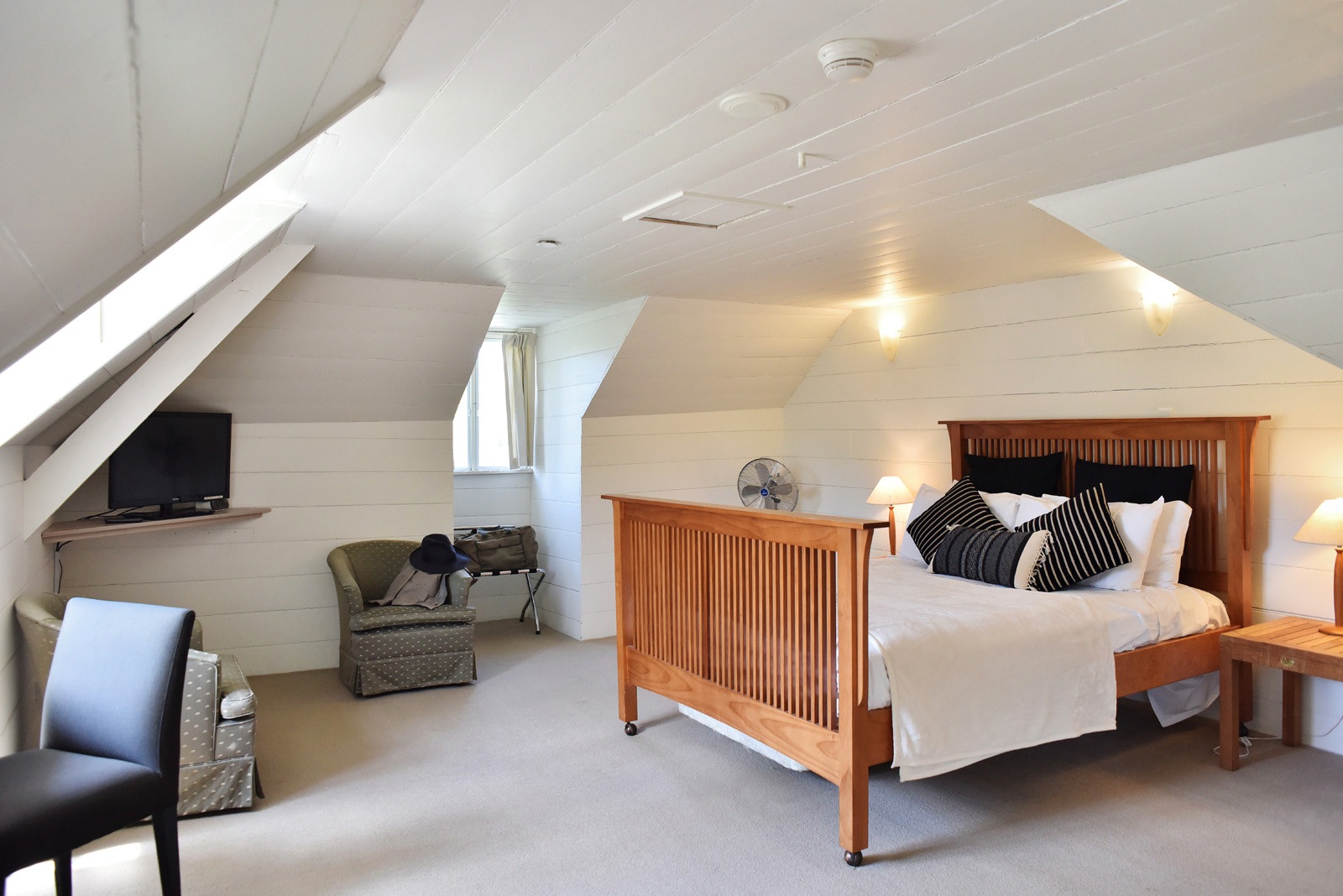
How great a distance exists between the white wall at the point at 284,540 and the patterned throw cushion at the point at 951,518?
2.91 meters

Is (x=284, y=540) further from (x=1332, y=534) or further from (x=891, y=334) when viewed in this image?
(x=1332, y=534)

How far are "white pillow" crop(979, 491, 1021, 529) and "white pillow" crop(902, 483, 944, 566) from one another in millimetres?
281

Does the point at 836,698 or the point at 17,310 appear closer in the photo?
the point at 17,310

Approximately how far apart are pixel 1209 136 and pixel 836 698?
1993 millimetres

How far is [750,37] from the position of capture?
1848 mm

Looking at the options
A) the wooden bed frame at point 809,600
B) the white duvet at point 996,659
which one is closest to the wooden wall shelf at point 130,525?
the wooden bed frame at point 809,600

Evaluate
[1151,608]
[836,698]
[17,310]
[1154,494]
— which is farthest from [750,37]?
[1154,494]

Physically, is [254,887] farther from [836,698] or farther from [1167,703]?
[1167,703]

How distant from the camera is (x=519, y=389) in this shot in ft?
21.1

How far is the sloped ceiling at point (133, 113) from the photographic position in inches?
30.3

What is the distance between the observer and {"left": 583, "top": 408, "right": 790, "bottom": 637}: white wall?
19.3ft

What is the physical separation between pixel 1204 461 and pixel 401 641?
3956mm

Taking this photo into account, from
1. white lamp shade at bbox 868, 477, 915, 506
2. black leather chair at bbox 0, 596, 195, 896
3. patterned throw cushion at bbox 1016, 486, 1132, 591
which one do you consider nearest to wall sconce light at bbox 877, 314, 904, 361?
white lamp shade at bbox 868, 477, 915, 506

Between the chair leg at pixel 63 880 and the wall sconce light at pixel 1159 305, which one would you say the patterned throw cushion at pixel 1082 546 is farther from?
the chair leg at pixel 63 880
